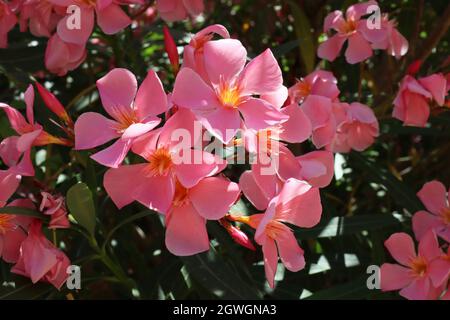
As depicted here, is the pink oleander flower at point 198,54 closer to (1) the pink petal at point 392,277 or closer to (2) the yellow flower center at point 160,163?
(2) the yellow flower center at point 160,163

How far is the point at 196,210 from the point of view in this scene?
3.55 feet

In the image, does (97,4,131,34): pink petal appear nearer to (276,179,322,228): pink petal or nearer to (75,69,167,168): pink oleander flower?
(75,69,167,168): pink oleander flower

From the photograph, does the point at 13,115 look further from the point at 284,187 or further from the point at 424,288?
the point at 424,288

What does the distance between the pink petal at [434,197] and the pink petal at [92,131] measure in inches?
31.3

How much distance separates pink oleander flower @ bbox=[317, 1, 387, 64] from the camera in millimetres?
1637

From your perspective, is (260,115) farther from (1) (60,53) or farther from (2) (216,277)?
(1) (60,53)

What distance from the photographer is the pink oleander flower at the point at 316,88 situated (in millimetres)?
1485

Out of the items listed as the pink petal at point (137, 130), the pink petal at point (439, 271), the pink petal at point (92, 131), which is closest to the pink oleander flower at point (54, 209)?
the pink petal at point (92, 131)

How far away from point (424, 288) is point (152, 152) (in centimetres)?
70

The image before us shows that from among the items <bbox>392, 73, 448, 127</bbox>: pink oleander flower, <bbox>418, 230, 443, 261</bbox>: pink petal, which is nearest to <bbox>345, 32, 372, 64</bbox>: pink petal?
<bbox>392, 73, 448, 127</bbox>: pink oleander flower

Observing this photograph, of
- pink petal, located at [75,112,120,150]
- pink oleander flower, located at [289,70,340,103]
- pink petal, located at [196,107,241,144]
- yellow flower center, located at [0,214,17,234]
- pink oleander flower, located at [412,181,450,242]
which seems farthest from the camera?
pink oleander flower, located at [412,181,450,242]

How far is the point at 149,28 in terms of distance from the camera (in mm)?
1806

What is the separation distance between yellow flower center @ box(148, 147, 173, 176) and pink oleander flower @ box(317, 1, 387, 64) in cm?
70
